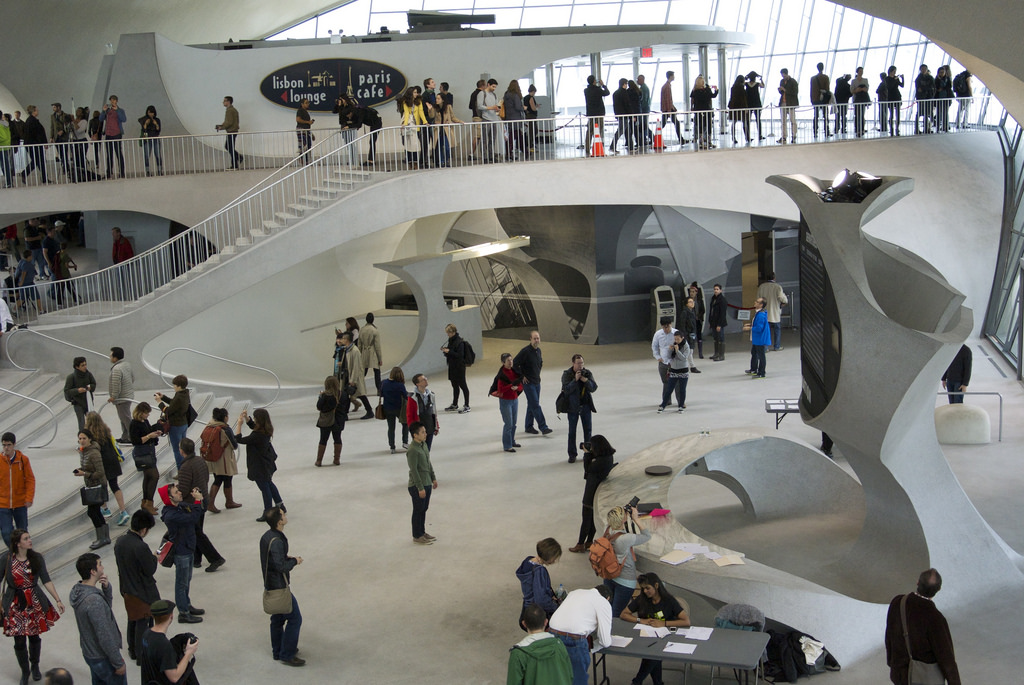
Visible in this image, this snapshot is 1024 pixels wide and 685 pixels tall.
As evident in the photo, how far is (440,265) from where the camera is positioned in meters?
20.5

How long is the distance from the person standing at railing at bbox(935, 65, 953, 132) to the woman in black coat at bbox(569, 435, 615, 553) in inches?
529

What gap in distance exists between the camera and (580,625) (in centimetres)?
712

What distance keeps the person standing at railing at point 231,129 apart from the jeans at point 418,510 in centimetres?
1230

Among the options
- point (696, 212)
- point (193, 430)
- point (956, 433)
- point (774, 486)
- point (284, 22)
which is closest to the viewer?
point (774, 486)

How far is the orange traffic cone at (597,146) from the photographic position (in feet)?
64.8

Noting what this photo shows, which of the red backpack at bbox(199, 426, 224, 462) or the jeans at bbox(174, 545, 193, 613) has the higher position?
the red backpack at bbox(199, 426, 224, 462)

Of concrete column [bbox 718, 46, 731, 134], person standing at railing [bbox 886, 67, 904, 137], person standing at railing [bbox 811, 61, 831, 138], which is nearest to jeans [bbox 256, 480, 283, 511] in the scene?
person standing at railing [bbox 811, 61, 831, 138]

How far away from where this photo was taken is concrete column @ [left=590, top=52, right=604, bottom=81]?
2295 cm

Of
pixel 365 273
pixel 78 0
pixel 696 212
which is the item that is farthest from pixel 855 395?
pixel 78 0

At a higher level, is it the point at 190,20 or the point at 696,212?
the point at 190,20

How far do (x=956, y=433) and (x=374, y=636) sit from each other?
29.8 feet

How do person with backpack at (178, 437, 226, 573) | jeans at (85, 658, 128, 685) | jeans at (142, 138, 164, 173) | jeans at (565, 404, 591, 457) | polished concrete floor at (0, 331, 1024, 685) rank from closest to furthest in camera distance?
jeans at (85, 658, 128, 685), polished concrete floor at (0, 331, 1024, 685), person with backpack at (178, 437, 226, 573), jeans at (565, 404, 591, 457), jeans at (142, 138, 164, 173)

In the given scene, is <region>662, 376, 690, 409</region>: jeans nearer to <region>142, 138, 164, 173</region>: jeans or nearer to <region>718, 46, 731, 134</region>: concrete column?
<region>718, 46, 731, 134</region>: concrete column

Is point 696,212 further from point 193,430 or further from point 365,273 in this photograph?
point 193,430
